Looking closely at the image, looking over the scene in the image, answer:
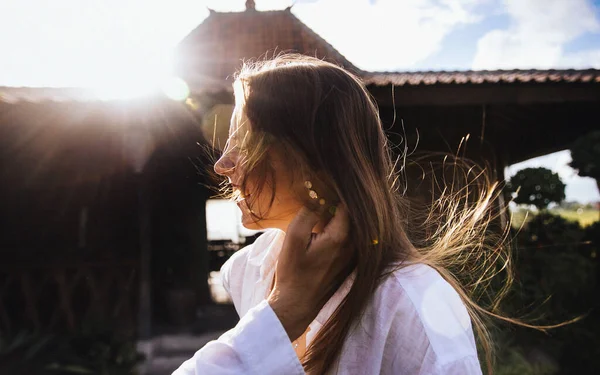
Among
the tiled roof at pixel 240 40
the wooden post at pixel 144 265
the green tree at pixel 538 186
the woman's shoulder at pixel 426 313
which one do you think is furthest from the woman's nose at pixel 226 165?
the tiled roof at pixel 240 40

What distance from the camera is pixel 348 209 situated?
0.95 metres

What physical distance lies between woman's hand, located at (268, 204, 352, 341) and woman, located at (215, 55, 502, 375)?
0.16 ft

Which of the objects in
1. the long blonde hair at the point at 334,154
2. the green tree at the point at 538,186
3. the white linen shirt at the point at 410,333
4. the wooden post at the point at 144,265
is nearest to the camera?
the white linen shirt at the point at 410,333

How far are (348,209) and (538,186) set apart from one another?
5.14 metres

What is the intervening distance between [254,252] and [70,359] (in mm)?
4610

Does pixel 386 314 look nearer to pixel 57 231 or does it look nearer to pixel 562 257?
pixel 562 257

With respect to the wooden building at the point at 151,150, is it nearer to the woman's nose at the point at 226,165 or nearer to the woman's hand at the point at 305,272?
the woman's nose at the point at 226,165

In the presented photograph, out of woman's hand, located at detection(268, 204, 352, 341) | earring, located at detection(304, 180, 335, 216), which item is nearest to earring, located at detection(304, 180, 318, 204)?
earring, located at detection(304, 180, 335, 216)

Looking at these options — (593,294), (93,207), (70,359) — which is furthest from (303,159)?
(93,207)

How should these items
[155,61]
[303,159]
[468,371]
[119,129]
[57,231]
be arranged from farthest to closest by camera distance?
[57,231] < [155,61] < [119,129] < [303,159] < [468,371]

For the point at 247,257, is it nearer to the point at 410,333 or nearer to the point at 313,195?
the point at 313,195

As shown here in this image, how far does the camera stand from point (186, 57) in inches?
359

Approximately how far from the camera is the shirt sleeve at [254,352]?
846 millimetres

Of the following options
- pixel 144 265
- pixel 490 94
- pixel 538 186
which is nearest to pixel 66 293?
pixel 144 265
